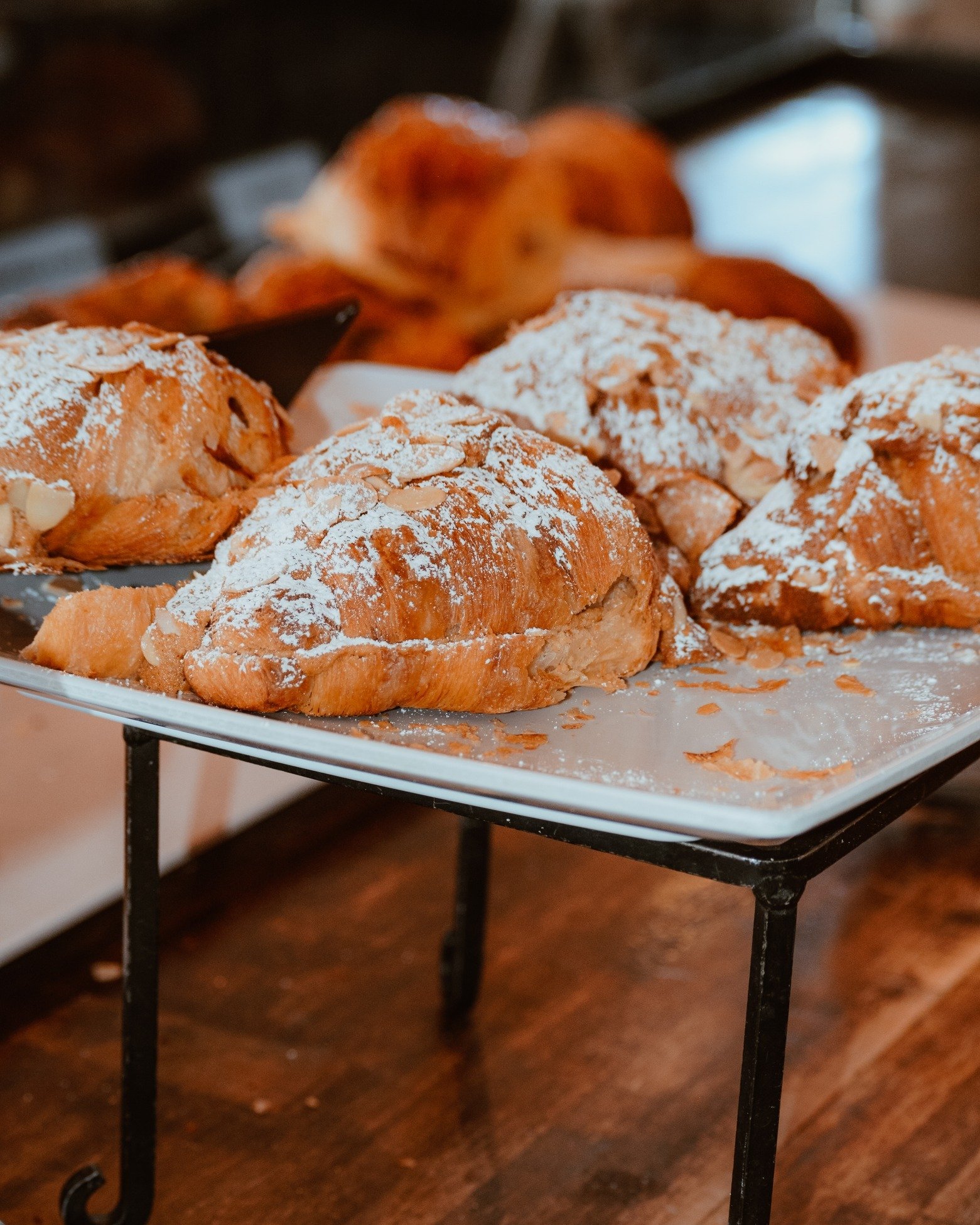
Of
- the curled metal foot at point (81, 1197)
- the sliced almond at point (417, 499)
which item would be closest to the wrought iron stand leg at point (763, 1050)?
the sliced almond at point (417, 499)

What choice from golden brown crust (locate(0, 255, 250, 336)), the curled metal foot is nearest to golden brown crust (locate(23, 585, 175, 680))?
the curled metal foot

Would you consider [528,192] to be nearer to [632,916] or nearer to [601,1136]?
[632,916]

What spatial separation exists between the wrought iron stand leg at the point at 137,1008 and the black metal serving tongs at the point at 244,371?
0.36 feet

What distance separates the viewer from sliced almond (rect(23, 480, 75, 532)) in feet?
2.63

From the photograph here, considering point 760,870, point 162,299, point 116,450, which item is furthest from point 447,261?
point 760,870

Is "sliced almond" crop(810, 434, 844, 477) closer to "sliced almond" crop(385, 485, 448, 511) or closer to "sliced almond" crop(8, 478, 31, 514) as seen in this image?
"sliced almond" crop(385, 485, 448, 511)

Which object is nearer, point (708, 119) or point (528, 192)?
point (528, 192)

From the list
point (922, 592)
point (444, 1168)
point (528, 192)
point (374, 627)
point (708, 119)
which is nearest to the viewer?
point (374, 627)

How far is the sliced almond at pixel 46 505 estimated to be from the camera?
2.63 ft

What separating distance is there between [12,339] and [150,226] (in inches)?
74.2

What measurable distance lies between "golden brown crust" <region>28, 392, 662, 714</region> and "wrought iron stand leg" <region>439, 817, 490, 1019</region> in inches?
23.6

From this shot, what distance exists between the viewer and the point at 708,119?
13.5 feet

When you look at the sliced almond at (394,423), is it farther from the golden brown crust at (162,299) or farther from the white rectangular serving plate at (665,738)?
the golden brown crust at (162,299)

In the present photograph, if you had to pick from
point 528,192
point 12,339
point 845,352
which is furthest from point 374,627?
point 528,192
